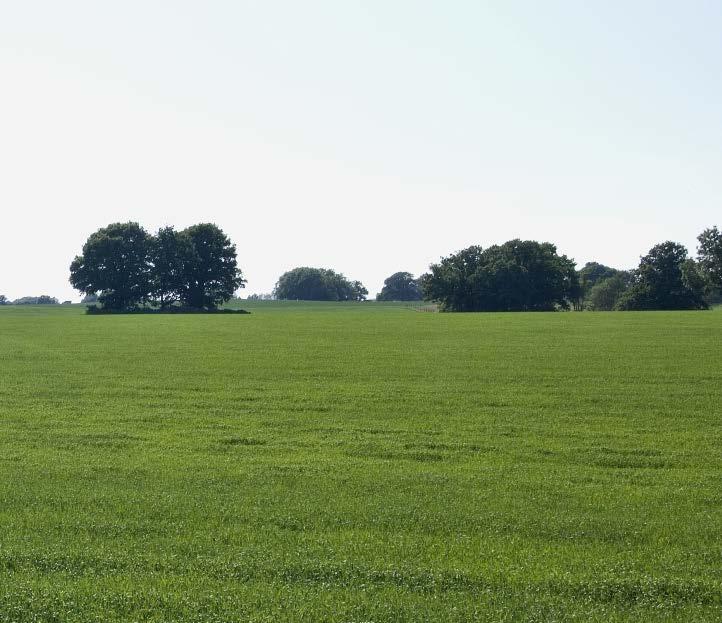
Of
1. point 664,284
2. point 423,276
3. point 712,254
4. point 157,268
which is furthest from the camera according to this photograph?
point 423,276

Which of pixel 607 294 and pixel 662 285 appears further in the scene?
pixel 607 294

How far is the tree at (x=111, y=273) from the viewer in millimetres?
133000

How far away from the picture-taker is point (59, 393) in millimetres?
23250

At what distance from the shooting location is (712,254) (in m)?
116

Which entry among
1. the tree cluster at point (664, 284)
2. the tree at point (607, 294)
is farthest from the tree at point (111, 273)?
the tree at point (607, 294)

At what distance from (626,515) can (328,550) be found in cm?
409

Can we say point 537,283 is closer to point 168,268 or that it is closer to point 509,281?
point 509,281

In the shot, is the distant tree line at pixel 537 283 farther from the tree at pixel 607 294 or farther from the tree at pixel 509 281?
the tree at pixel 607 294

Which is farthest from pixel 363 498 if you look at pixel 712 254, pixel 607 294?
pixel 607 294

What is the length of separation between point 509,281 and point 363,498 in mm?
123991

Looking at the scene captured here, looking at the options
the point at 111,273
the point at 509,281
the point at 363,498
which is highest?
the point at 111,273

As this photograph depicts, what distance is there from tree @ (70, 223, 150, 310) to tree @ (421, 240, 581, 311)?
49.1 meters

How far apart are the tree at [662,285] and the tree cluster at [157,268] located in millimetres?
67472

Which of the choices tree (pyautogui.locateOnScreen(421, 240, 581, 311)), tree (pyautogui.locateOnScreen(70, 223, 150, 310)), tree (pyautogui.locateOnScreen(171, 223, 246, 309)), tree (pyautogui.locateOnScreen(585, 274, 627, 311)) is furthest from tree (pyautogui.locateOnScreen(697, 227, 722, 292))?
tree (pyautogui.locateOnScreen(70, 223, 150, 310))
